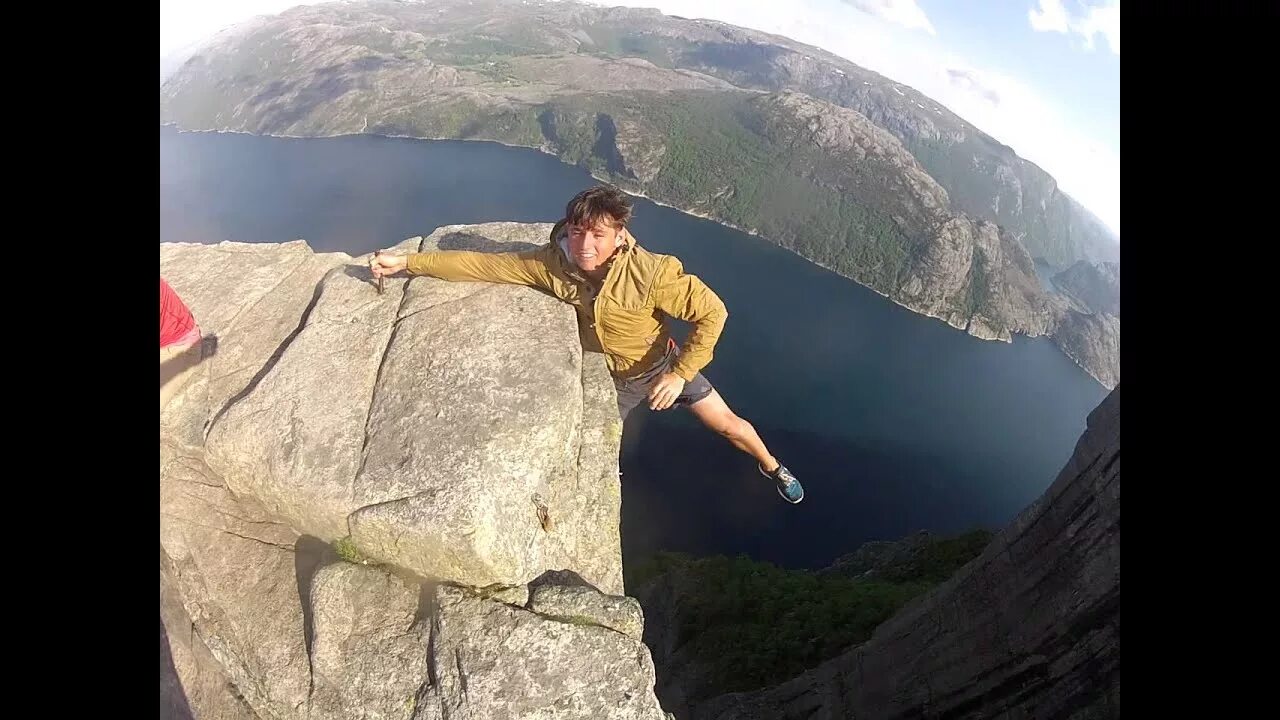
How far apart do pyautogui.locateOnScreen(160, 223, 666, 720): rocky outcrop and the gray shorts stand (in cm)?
100

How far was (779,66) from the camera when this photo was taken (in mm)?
193500

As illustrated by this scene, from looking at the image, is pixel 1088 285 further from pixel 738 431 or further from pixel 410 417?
pixel 410 417

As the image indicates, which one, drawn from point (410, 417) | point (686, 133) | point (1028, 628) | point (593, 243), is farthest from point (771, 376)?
point (410, 417)

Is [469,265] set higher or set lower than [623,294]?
lower

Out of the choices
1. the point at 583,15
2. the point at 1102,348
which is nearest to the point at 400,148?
the point at 583,15

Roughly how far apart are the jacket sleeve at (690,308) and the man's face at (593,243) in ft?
1.76

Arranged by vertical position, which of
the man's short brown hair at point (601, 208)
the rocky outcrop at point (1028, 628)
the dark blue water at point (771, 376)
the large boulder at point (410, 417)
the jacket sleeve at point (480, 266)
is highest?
the man's short brown hair at point (601, 208)

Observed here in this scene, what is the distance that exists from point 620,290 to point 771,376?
81.1 metres

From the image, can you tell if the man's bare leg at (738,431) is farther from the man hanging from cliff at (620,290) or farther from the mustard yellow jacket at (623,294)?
A: the mustard yellow jacket at (623,294)

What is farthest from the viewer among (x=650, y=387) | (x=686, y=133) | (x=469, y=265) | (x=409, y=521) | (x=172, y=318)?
(x=686, y=133)

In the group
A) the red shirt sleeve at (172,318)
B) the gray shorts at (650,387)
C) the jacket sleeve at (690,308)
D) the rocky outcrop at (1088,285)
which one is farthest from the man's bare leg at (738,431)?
the rocky outcrop at (1088,285)

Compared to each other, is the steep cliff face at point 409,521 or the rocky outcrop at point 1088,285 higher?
the steep cliff face at point 409,521

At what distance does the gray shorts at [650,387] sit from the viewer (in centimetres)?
639

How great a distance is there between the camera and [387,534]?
4.65 meters
